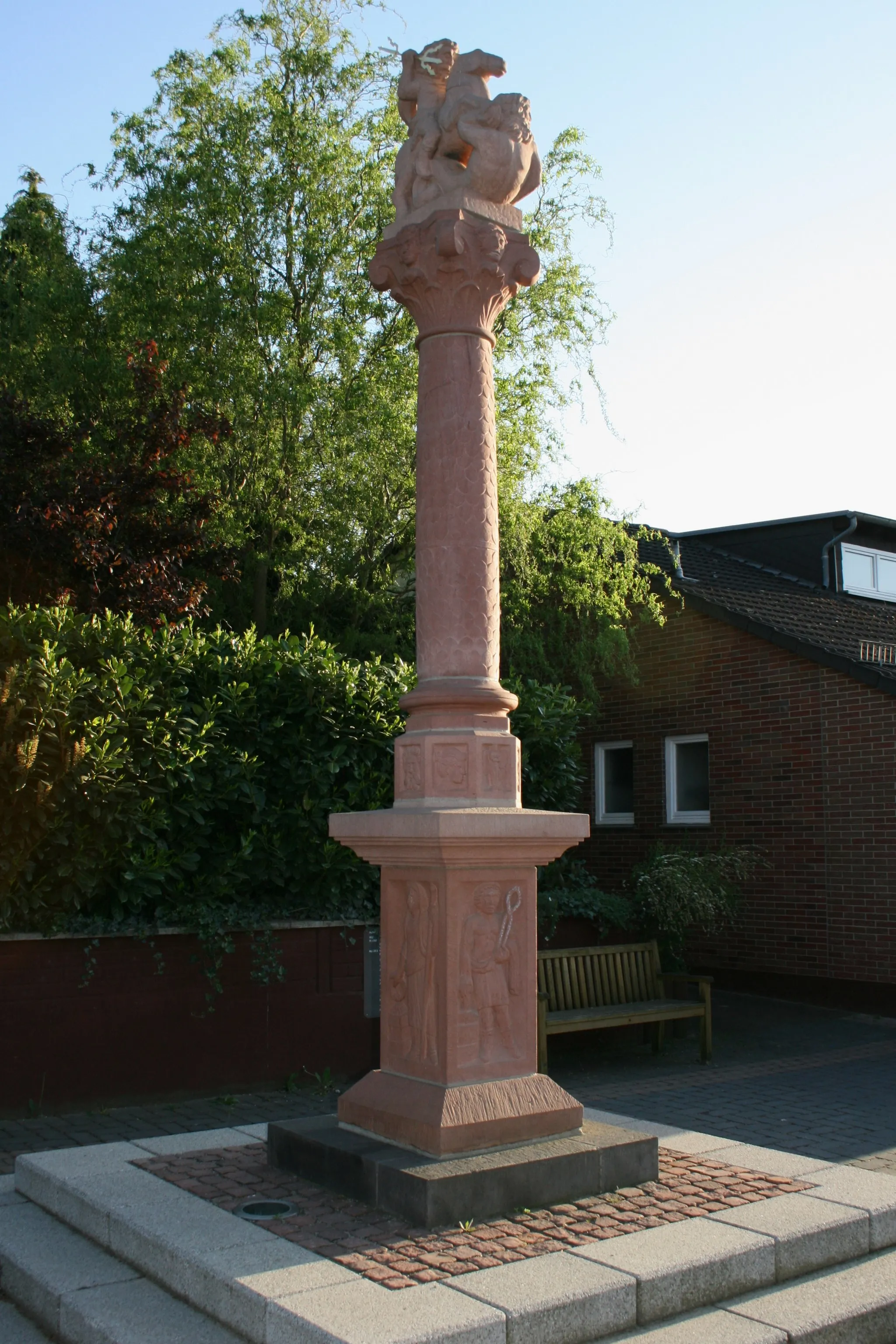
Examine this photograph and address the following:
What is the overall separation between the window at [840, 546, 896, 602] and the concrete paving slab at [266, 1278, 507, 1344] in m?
15.3

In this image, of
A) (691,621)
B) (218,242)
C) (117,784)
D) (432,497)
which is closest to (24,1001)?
(117,784)

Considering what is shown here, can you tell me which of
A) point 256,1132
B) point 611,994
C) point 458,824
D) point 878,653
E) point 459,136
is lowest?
point 256,1132

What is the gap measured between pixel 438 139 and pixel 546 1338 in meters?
5.37

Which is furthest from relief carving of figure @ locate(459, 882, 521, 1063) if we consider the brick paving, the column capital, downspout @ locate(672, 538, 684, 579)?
downspout @ locate(672, 538, 684, 579)

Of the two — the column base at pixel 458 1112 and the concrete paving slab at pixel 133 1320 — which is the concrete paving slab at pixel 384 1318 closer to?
the concrete paving slab at pixel 133 1320

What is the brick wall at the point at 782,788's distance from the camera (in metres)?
13.5

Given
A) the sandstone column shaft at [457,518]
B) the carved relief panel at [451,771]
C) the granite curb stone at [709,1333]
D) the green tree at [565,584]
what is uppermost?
the green tree at [565,584]

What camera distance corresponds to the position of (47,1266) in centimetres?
526

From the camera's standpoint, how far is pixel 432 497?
20.0 feet

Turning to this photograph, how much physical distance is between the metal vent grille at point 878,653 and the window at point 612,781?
3.38 meters

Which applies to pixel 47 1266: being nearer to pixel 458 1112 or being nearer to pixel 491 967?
pixel 458 1112

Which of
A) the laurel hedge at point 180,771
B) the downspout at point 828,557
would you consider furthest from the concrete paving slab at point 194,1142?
the downspout at point 828,557

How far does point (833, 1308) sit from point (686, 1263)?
2.01ft

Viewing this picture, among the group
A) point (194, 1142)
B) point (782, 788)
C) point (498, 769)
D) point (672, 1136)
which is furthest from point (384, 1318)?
point (782, 788)
